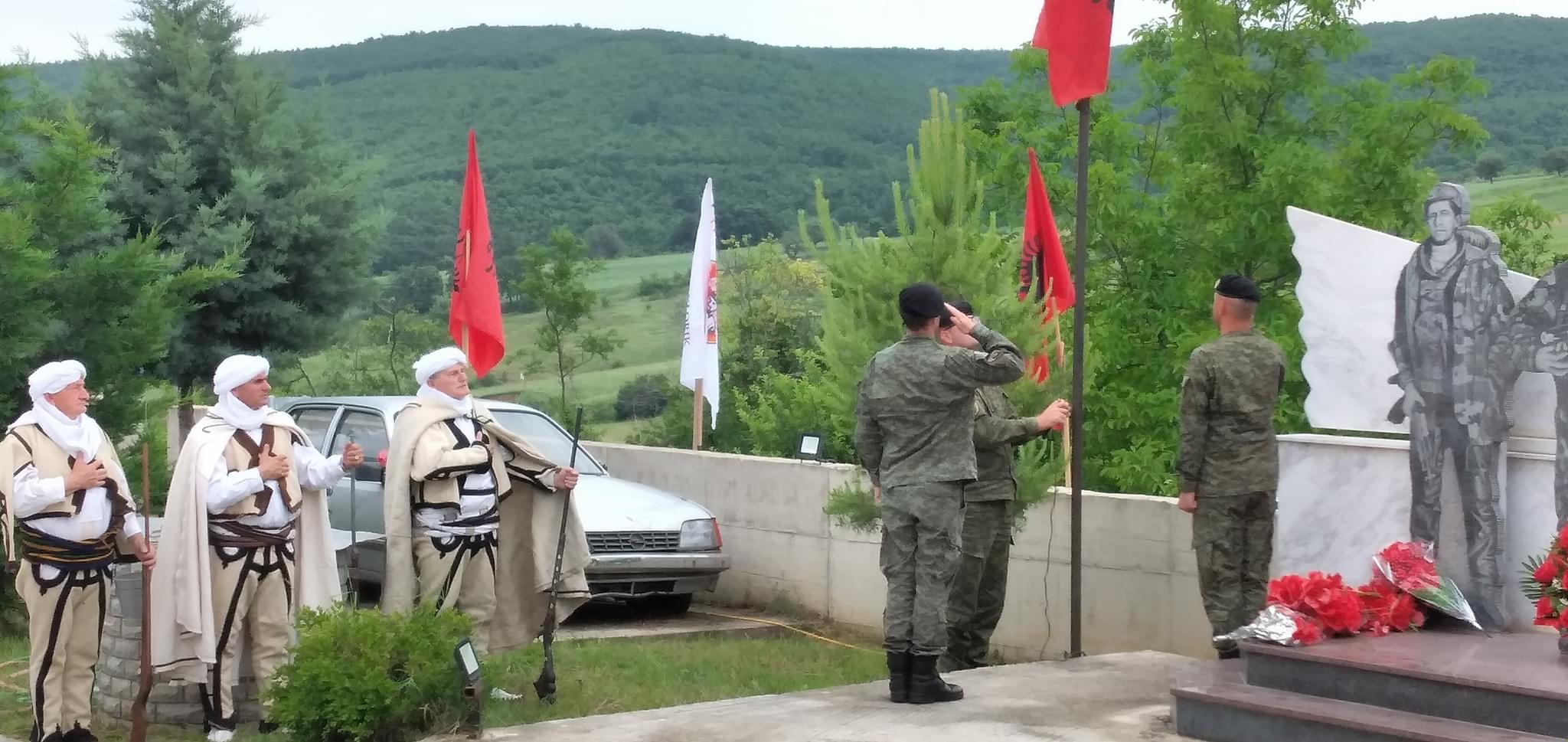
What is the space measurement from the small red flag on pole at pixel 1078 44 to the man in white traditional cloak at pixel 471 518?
3.37 m

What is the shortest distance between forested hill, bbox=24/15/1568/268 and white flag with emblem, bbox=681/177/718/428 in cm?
3596

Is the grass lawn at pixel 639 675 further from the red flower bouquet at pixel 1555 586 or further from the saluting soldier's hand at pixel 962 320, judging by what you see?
the red flower bouquet at pixel 1555 586

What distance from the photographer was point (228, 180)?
19203mm

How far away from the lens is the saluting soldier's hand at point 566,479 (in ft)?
23.5

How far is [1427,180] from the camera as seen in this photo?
2039 cm

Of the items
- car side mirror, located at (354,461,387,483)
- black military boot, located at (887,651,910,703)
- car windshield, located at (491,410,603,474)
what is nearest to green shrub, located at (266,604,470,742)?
black military boot, located at (887,651,910,703)

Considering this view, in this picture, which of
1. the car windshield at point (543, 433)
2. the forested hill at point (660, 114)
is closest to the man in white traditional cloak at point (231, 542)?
the car windshield at point (543, 433)

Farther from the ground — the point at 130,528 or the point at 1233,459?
the point at 1233,459

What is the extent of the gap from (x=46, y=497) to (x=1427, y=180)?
60.1 ft

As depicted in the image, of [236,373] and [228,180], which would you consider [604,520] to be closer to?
[236,373]

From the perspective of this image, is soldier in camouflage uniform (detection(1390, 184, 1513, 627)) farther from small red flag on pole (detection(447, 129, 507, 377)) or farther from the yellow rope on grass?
small red flag on pole (detection(447, 129, 507, 377))

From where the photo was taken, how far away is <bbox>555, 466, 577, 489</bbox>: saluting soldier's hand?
716 centimetres

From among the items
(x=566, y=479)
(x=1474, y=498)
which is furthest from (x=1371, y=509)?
(x=566, y=479)

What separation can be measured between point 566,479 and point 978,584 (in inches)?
84.1
